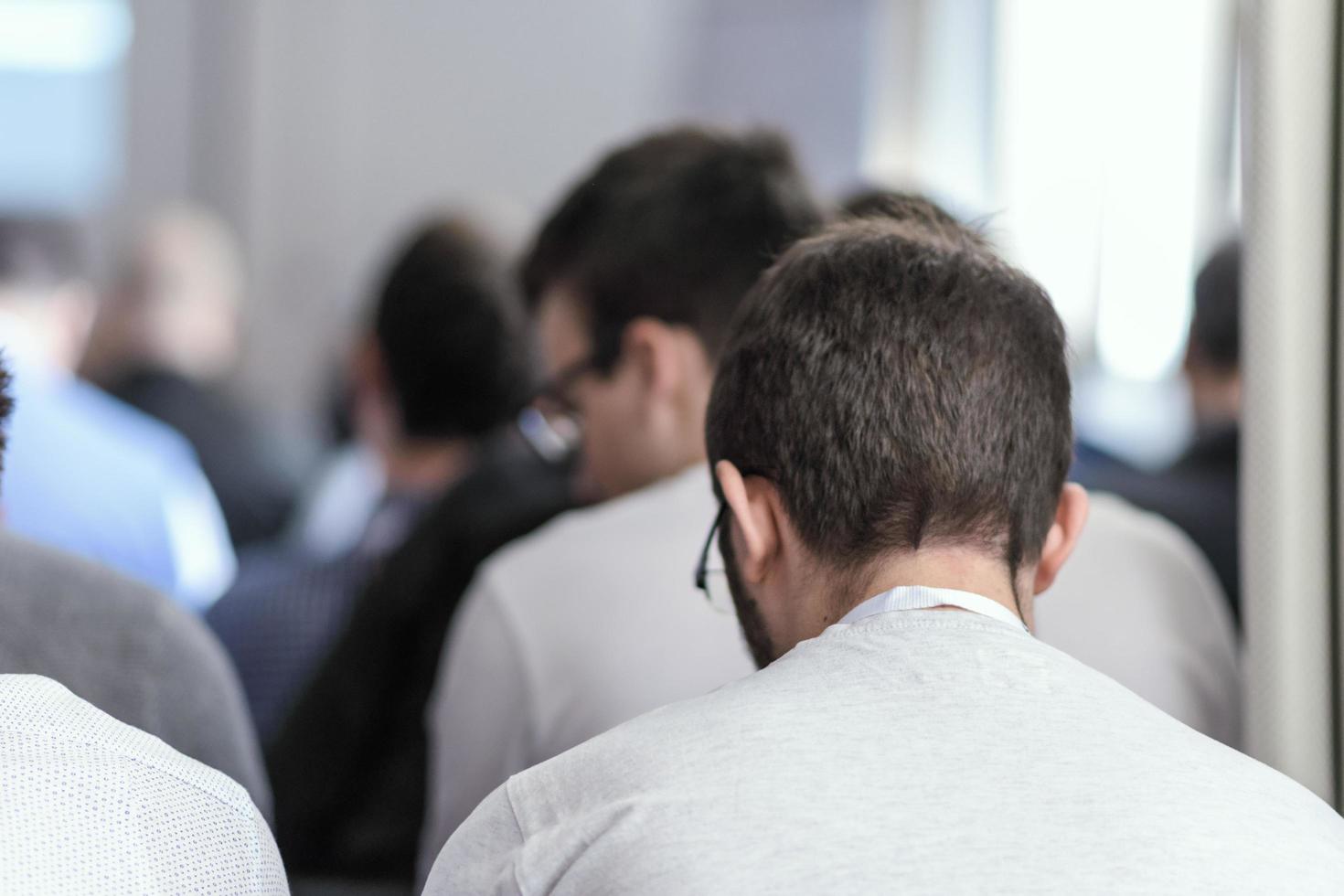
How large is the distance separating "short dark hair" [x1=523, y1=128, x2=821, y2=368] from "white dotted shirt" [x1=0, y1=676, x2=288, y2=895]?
A: 813 millimetres

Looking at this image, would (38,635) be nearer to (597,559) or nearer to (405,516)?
(597,559)

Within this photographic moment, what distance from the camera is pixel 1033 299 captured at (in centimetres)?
97

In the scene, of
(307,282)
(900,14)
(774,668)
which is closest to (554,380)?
(774,668)

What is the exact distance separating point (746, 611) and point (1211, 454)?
1.66 metres

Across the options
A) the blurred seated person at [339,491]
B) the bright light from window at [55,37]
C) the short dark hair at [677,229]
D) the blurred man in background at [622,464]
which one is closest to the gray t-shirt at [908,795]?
the blurred man in background at [622,464]

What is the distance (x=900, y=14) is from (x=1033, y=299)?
361cm

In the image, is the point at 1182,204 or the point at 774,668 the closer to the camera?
the point at 774,668

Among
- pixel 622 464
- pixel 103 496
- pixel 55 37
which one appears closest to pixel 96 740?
pixel 622 464

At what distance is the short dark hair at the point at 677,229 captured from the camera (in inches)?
62.2

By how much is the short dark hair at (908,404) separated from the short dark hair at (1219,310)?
185cm

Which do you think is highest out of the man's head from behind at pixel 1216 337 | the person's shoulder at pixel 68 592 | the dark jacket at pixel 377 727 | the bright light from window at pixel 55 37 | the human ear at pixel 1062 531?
the bright light from window at pixel 55 37

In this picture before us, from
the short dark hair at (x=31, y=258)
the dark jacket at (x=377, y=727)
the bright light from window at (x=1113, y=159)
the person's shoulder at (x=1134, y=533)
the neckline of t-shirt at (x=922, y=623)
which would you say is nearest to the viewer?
the neckline of t-shirt at (x=922, y=623)

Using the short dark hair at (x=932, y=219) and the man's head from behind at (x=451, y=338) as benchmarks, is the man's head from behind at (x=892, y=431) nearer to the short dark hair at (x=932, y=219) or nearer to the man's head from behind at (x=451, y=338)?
the short dark hair at (x=932, y=219)

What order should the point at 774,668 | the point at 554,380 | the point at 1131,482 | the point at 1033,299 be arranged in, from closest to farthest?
1. the point at 774,668
2. the point at 1033,299
3. the point at 554,380
4. the point at 1131,482
